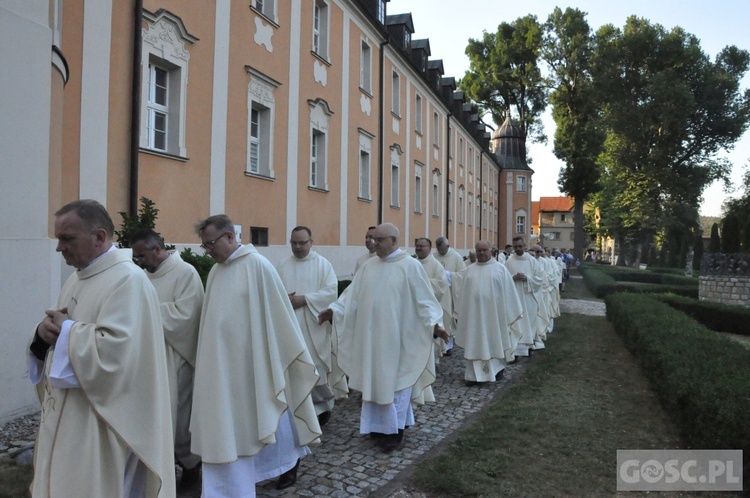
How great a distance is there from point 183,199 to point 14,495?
20.0 ft

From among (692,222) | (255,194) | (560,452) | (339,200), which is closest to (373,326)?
(560,452)

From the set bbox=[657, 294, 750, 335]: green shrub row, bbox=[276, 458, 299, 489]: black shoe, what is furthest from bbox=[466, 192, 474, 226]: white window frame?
bbox=[276, 458, 299, 489]: black shoe

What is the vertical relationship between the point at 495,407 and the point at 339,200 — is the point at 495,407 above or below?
below

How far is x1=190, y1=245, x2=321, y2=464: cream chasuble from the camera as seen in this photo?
3.79 m

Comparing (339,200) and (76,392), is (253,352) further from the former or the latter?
(339,200)

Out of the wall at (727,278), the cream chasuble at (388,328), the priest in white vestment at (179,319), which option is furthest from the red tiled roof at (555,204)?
the priest in white vestment at (179,319)

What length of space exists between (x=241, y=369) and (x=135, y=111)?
5.84 m

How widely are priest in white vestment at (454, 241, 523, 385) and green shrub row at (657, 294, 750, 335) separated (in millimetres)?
7469

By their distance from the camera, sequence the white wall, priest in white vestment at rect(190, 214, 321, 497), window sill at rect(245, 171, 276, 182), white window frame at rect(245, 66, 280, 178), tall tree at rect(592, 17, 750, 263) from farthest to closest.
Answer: tall tree at rect(592, 17, 750, 263) → white window frame at rect(245, 66, 280, 178) → window sill at rect(245, 171, 276, 182) → the white wall → priest in white vestment at rect(190, 214, 321, 497)

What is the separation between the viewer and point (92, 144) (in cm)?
772

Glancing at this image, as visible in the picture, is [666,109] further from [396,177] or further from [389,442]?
[389,442]

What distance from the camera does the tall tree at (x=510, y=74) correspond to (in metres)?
41.3

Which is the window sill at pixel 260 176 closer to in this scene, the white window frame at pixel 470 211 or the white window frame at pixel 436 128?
the white window frame at pixel 436 128

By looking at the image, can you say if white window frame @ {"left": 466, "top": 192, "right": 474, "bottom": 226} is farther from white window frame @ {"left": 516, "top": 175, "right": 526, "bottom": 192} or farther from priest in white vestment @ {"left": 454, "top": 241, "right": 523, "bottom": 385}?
priest in white vestment @ {"left": 454, "top": 241, "right": 523, "bottom": 385}
